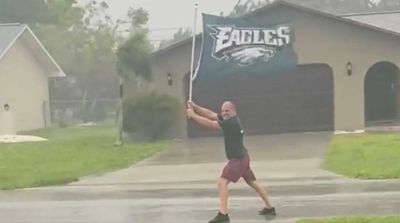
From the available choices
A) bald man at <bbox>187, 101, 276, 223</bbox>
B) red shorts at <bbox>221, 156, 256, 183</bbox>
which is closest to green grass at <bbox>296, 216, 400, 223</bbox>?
bald man at <bbox>187, 101, 276, 223</bbox>

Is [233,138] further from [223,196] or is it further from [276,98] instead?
[276,98]

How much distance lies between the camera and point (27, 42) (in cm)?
4288

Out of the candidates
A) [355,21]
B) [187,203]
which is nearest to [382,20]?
[355,21]

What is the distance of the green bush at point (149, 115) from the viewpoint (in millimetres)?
31656

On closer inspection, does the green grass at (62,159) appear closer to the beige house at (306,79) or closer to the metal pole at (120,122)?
the metal pole at (120,122)

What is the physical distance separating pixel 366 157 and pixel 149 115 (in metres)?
11.9

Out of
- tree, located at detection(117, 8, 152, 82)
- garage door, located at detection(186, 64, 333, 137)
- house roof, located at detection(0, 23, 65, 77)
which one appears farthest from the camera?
house roof, located at detection(0, 23, 65, 77)

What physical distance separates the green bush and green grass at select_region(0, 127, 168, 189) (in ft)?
3.44

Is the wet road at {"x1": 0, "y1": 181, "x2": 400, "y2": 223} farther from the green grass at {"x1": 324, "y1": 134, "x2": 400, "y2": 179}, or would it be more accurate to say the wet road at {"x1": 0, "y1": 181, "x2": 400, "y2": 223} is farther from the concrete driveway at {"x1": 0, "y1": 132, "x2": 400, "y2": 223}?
the green grass at {"x1": 324, "y1": 134, "x2": 400, "y2": 179}

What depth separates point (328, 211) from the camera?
13289 mm

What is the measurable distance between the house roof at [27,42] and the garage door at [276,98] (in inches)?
442

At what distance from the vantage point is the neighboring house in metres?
41.2

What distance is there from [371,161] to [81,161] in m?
7.69

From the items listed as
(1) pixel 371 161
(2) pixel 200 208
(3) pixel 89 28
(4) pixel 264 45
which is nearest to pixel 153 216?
(2) pixel 200 208
